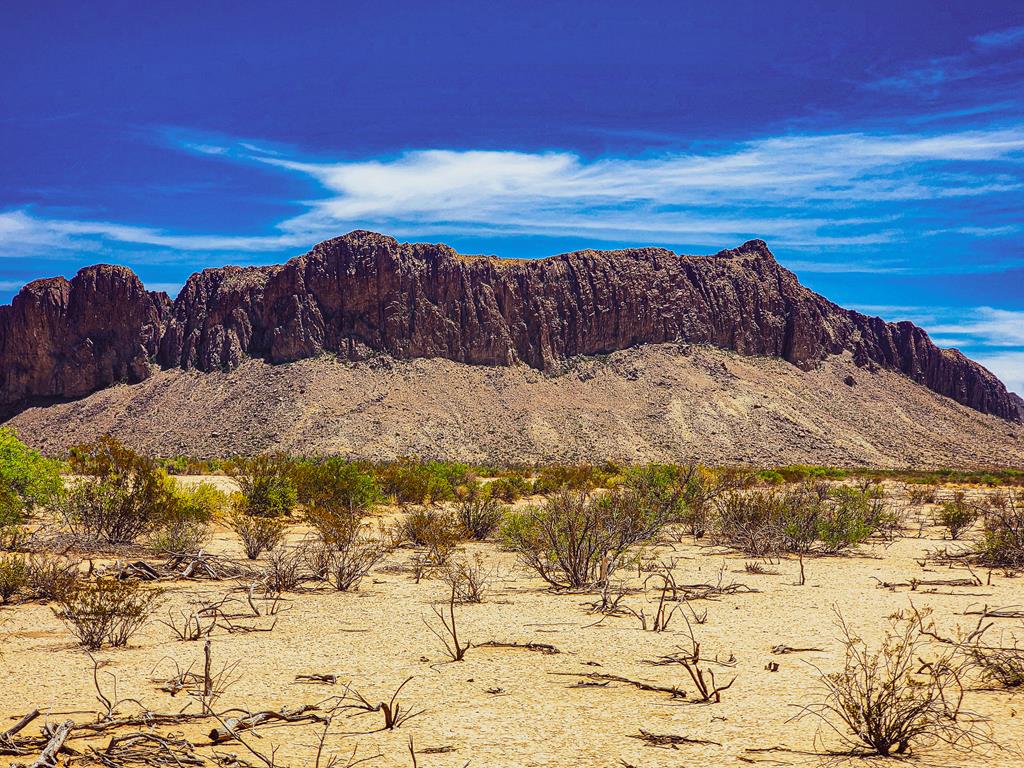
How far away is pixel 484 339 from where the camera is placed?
97250 millimetres

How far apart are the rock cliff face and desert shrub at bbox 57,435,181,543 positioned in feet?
253

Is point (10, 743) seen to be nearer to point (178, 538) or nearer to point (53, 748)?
point (53, 748)

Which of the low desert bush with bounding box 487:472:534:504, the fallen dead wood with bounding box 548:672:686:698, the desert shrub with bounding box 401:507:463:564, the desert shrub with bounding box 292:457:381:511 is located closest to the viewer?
the fallen dead wood with bounding box 548:672:686:698

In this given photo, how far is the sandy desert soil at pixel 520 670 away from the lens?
5254 millimetres

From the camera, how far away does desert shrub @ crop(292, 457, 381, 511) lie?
23.0 metres

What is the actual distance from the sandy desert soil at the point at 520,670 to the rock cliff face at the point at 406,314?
8344cm

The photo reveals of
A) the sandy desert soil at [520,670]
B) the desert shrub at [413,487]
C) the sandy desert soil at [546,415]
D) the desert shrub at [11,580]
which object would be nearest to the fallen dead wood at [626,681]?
the sandy desert soil at [520,670]

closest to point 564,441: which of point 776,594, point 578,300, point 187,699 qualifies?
point 578,300

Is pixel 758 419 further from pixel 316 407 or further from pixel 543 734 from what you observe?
pixel 543 734

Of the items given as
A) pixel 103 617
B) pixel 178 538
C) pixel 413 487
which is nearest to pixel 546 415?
pixel 413 487

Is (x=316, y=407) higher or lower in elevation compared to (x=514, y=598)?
higher

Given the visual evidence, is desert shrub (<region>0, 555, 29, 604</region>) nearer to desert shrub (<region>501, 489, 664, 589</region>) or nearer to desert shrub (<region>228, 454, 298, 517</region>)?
desert shrub (<region>501, 489, 664, 589</region>)

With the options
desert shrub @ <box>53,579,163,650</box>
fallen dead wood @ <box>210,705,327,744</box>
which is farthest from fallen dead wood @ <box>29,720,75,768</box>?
desert shrub @ <box>53,579,163,650</box>

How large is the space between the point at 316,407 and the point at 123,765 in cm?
7406
